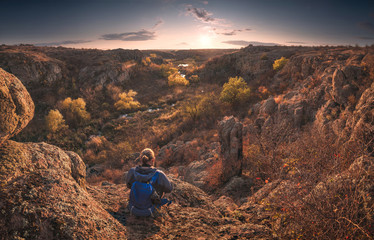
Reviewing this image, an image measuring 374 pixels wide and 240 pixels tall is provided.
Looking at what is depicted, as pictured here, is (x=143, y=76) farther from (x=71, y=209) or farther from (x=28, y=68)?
(x=71, y=209)

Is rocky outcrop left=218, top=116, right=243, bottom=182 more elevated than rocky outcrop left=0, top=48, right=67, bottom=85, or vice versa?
rocky outcrop left=0, top=48, right=67, bottom=85

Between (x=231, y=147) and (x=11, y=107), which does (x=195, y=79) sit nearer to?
(x=231, y=147)

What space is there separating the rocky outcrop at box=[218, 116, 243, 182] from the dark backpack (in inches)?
280

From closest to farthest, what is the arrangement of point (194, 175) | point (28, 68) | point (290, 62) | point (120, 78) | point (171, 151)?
point (194, 175), point (171, 151), point (290, 62), point (28, 68), point (120, 78)

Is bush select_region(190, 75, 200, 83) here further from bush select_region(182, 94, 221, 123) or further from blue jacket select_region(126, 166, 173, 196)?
blue jacket select_region(126, 166, 173, 196)

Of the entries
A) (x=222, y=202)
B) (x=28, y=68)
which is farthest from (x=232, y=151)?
(x=28, y=68)

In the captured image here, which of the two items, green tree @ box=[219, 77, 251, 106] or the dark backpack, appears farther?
green tree @ box=[219, 77, 251, 106]

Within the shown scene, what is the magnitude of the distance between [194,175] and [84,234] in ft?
29.5

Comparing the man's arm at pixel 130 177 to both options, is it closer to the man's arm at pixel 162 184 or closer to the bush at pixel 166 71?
the man's arm at pixel 162 184

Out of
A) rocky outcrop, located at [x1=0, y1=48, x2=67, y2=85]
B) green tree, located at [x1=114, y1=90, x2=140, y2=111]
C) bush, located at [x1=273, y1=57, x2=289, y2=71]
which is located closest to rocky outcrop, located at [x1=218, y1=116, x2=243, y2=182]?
bush, located at [x1=273, y1=57, x2=289, y2=71]

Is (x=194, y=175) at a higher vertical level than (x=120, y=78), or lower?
lower

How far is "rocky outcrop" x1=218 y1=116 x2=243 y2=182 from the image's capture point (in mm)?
10305

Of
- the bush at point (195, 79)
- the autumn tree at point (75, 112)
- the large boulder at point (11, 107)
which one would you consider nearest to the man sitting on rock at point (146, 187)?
the large boulder at point (11, 107)

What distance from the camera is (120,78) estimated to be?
4103 cm
